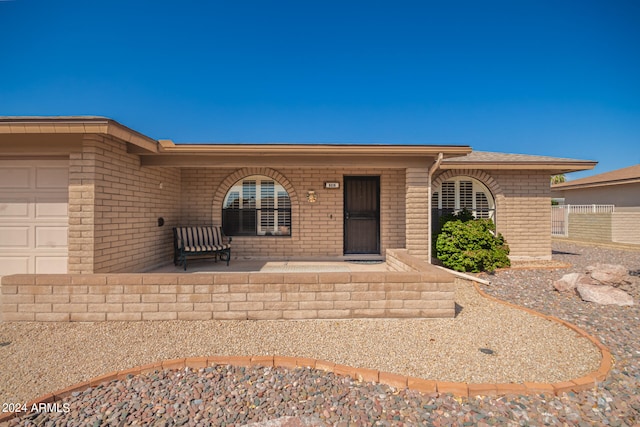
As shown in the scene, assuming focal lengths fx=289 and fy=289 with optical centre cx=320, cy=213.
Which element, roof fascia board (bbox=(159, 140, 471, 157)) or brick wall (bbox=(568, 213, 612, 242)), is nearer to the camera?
roof fascia board (bbox=(159, 140, 471, 157))

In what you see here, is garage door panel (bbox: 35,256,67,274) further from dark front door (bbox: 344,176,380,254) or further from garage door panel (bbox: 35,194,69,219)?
dark front door (bbox: 344,176,380,254)

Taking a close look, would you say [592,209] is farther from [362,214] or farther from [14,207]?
[14,207]

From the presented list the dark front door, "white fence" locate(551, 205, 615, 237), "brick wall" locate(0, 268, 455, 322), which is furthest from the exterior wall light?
"white fence" locate(551, 205, 615, 237)

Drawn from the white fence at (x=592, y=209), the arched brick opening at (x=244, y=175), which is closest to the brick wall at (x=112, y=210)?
the arched brick opening at (x=244, y=175)

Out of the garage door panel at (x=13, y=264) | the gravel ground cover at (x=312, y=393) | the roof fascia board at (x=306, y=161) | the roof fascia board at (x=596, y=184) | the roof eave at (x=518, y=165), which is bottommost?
the gravel ground cover at (x=312, y=393)

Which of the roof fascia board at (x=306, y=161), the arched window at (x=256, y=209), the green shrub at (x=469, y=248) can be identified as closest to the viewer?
the roof fascia board at (x=306, y=161)

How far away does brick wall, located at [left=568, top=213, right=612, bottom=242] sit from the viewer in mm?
13406

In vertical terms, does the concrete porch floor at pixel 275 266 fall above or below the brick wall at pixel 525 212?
below

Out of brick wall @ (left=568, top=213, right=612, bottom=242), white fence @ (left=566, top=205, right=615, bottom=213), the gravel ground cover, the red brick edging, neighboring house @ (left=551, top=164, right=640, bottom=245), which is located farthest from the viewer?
white fence @ (left=566, top=205, right=615, bottom=213)

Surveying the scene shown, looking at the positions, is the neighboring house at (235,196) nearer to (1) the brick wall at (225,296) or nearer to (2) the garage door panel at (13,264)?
(2) the garage door panel at (13,264)

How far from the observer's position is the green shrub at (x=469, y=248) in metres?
6.71

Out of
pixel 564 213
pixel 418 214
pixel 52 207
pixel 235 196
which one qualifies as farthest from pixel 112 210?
pixel 564 213

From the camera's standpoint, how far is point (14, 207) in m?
5.15

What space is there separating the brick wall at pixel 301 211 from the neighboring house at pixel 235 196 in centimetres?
3
